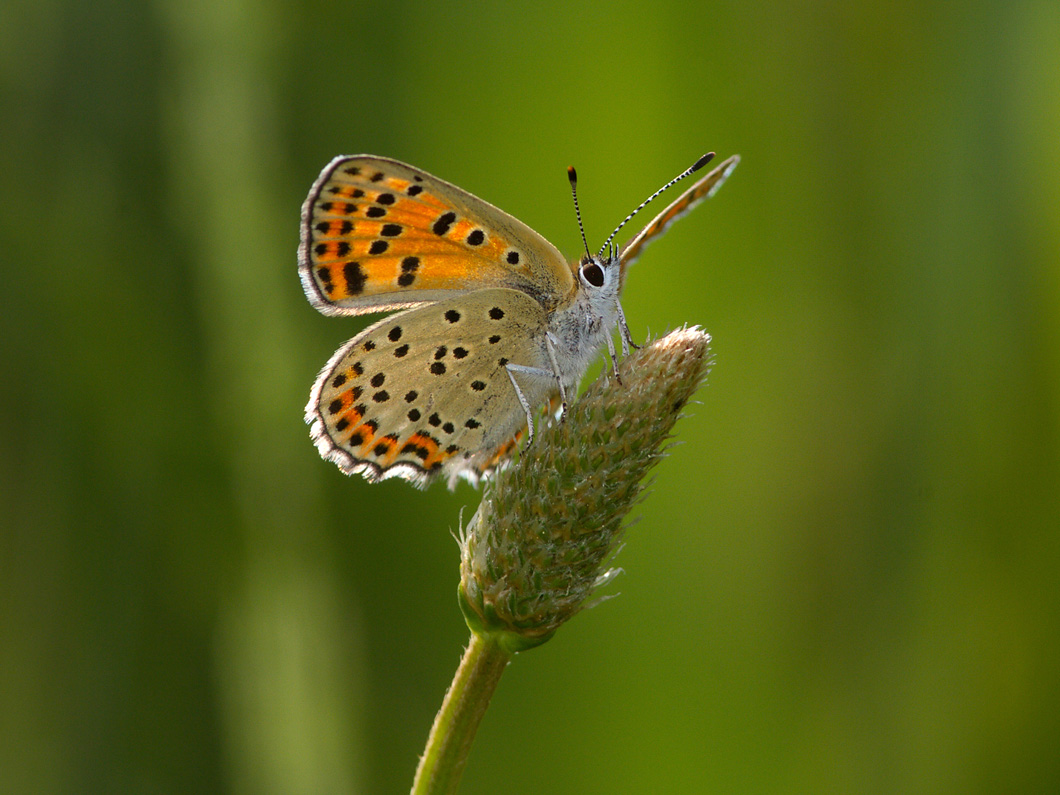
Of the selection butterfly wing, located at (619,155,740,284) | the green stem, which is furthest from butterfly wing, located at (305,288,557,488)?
the green stem

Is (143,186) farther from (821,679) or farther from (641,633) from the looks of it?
(821,679)

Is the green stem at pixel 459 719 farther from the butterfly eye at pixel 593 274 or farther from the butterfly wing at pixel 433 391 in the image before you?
the butterfly eye at pixel 593 274

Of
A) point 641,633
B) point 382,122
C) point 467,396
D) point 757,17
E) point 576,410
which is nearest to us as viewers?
point 576,410

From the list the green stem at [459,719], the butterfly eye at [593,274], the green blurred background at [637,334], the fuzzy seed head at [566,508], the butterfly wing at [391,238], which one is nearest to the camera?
the green stem at [459,719]

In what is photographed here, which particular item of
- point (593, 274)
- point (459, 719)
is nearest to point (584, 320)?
point (593, 274)

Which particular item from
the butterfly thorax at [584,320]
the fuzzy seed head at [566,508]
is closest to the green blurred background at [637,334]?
the butterfly thorax at [584,320]

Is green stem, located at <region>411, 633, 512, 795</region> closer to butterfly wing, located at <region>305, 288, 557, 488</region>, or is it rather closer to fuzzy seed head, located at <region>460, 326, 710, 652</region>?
fuzzy seed head, located at <region>460, 326, 710, 652</region>

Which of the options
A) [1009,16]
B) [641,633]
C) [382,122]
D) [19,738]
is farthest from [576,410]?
[19,738]
